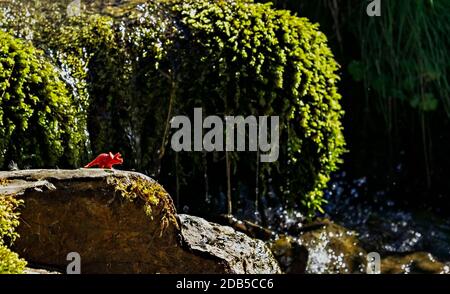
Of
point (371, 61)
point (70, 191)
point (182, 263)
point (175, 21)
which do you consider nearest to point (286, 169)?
point (175, 21)

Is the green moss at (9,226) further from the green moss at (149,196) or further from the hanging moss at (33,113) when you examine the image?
the hanging moss at (33,113)

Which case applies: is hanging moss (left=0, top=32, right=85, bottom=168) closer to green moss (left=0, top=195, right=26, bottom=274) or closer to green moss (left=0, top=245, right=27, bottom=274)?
green moss (left=0, top=195, right=26, bottom=274)

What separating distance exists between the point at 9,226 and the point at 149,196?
535 millimetres

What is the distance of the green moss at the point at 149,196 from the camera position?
3358mm

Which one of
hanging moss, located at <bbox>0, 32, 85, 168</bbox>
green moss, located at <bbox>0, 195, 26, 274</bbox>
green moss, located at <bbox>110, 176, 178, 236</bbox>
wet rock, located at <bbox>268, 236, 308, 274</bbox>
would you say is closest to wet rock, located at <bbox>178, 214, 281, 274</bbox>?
green moss, located at <bbox>110, 176, 178, 236</bbox>

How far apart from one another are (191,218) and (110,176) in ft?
1.76

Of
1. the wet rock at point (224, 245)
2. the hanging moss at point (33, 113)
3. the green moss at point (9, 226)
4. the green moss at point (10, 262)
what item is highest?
the hanging moss at point (33, 113)

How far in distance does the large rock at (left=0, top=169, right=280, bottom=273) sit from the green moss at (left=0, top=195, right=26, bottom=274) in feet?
0.14

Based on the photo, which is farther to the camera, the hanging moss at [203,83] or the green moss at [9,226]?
the hanging moss at [203,83]

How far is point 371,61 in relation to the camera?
6590mm

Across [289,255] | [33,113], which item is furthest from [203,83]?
[289,255]

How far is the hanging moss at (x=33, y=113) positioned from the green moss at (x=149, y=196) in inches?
51.7

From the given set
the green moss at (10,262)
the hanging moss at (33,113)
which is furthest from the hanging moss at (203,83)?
the green moss at (10,262)

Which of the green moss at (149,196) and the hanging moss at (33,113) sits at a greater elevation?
the hanging moss at (33,113)
